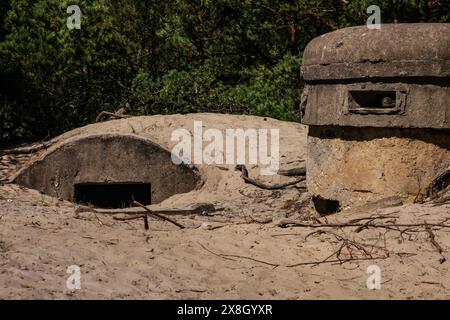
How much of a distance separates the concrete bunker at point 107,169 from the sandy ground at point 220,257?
2792 millimetres

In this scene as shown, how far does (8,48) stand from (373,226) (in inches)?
357

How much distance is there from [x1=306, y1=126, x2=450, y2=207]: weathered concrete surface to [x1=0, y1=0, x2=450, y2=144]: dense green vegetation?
5.47 m

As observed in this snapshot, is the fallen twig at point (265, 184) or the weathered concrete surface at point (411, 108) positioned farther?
the fallen twig at point (265, 184)

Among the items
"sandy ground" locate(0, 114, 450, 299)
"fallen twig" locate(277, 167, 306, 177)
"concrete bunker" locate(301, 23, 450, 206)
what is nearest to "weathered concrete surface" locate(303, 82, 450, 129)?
"concrete bunker" locate(301, 23, 450, 206)

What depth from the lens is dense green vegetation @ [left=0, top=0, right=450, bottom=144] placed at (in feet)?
44.8

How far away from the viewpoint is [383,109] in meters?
7.38

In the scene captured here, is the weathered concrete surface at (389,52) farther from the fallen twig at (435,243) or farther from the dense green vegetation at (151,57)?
the dense green vegetation at (151,57)

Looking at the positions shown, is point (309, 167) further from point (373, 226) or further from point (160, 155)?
point (160, 155)

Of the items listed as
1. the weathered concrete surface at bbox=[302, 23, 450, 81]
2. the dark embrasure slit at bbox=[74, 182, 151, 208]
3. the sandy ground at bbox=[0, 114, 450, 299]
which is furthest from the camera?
the dark embrasure slit at bbox=[74, 182, 151, 208]

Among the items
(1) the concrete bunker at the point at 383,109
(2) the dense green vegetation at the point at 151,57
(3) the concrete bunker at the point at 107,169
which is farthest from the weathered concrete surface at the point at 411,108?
(2) the dense green vegetation at the point at 151,57

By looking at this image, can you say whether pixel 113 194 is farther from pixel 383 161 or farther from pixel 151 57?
pixel 151 57

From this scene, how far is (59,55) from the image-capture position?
45.6 ft

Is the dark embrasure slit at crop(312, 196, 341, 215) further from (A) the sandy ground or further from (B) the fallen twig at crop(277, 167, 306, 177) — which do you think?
(B) the fallen twig at crop(277, 167, 306, 177)

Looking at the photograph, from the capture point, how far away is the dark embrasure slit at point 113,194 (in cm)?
1062
